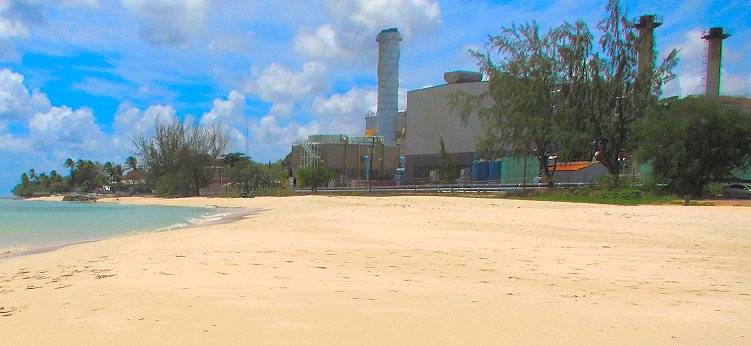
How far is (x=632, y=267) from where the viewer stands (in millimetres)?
7559

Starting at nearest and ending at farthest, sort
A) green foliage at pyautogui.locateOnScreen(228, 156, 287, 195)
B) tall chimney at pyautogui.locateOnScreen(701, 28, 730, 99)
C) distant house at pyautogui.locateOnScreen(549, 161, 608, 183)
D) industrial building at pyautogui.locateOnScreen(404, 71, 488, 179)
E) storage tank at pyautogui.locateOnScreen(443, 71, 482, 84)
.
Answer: distant house at pyautogui.locateOnScreen(549, 161, 608, 183)
tall chimney at pyautogui.locateOnScreen(701, 28, 730, 99)
green foliage at pyautogui.locateOnScreen(228, 156, 287, 195)
industrial building at pyautogui.locateOnScreen(404, 71, 488, 179)
storage tank at pyautogui.locateOnScreen(443, 71, 482, 84)

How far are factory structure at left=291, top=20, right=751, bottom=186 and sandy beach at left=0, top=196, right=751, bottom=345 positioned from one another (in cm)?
4129

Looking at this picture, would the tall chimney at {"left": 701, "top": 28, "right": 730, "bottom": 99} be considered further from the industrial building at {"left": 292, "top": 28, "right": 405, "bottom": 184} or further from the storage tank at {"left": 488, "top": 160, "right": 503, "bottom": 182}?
the industrial building at {"left": 292, "top": 28, "right": 405, "bottom": 184}

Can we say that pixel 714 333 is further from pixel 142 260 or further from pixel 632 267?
pixel 142 260

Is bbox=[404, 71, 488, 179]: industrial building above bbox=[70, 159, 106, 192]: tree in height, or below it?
above

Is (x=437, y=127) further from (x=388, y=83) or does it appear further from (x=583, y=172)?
(x=583, y=172)

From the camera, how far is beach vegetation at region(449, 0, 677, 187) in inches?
1409

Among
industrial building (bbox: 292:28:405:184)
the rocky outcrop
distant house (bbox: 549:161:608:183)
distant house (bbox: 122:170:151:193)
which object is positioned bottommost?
the rocky outcrop

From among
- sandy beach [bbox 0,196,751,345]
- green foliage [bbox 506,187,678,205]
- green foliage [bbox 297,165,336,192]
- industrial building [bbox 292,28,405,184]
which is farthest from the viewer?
industrial building [bbox 292,28,405,184]

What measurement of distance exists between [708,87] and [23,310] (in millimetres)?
67079

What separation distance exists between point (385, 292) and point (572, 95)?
35760 millimetres

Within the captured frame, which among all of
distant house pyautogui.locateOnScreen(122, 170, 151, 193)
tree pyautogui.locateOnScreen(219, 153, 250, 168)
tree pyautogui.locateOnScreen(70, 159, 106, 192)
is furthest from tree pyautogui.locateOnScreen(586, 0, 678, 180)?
tree pyautogui.locateOnScreen(70, 159, 106, 192)

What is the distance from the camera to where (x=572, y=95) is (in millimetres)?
37281

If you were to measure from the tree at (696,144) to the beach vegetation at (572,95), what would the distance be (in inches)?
158
